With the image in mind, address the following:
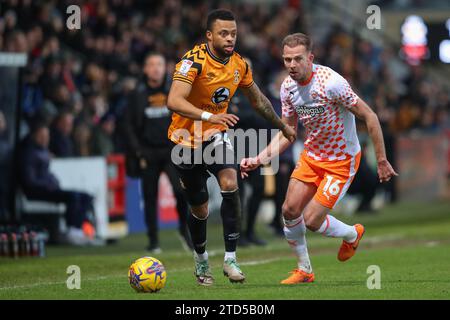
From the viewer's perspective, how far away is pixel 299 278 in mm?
10133

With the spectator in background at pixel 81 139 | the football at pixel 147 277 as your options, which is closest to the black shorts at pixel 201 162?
the football at pixel 147 277

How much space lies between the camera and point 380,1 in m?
39.3

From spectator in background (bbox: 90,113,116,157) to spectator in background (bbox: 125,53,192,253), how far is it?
3605mm

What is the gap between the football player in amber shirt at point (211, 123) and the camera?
960 cm

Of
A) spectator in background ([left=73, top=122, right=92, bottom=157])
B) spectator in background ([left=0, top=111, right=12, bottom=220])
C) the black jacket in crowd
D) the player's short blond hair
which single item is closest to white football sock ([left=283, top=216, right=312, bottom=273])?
the player's short blond hair

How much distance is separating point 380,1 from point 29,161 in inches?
1006

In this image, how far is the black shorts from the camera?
978 centimetres

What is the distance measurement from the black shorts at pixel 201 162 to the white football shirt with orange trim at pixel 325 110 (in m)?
0.84

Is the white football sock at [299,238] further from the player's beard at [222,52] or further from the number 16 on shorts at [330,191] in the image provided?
the player's beard at [222,52]

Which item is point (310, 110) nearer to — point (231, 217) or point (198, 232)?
point (231, 217)

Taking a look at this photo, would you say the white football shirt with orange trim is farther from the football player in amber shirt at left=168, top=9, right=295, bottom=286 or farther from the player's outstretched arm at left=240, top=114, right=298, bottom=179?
the football player in amber shirt at left=168, top=9, right=295, bottom=286

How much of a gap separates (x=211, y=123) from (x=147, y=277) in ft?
4.95

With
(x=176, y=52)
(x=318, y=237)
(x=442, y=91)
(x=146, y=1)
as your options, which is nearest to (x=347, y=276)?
(x=318, y=237)
